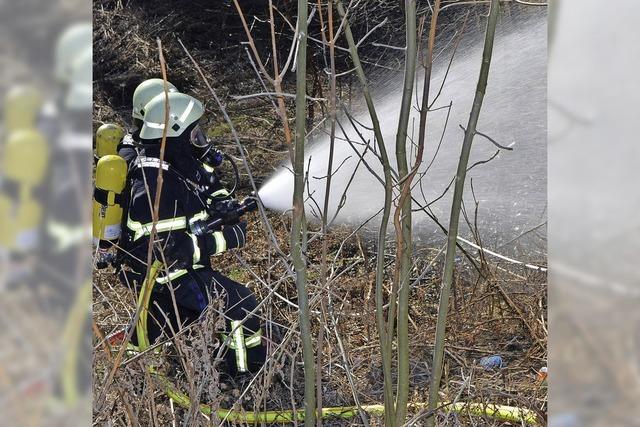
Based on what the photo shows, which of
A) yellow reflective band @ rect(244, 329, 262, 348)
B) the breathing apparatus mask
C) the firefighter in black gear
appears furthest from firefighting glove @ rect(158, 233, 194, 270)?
yellow reflective band @ rect(244, 329, 262, 348)

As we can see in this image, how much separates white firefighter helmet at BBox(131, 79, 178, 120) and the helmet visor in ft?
0.72

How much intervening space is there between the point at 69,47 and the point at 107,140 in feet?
9.52

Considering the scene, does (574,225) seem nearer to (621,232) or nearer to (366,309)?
(621,232)

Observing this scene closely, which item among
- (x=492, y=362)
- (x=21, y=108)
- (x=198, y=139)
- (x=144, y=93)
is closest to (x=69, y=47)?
(x=21, y=108)

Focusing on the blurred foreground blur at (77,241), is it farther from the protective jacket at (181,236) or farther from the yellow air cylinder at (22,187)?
the protective jacket at (181,236)

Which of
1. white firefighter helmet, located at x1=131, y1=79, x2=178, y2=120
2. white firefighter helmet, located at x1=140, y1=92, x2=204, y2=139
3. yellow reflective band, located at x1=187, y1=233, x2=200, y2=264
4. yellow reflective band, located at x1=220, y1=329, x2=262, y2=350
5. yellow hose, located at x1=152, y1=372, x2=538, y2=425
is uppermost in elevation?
white firefighter helmet, located at x1=131, y1=79, x2=178, y2=120

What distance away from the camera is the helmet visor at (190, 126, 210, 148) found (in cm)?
363

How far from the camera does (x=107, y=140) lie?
3635 mm

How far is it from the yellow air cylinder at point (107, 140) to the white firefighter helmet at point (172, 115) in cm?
13

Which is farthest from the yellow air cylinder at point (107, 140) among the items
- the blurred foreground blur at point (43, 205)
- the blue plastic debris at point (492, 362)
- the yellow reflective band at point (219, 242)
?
the blurred foreground blur at point (43, 205)

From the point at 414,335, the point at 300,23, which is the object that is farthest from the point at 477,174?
the point at 300,23

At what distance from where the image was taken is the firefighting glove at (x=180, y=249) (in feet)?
11.5

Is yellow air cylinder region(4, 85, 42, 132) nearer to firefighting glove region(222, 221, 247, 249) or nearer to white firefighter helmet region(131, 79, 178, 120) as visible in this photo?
firefighting glove region(222, 221, 247, 249)

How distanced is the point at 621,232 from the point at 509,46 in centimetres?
370
